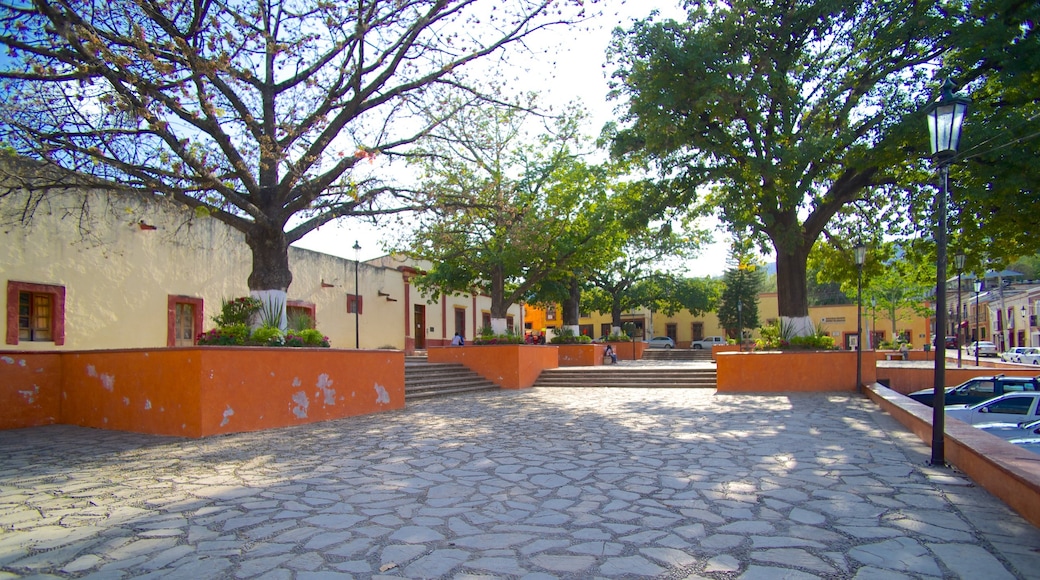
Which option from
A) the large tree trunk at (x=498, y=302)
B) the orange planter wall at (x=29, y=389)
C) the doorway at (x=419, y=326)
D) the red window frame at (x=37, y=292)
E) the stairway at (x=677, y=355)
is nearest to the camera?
the orange planter wall at (x=29, y=389)

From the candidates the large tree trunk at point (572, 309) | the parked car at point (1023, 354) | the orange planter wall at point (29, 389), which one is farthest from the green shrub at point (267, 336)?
the parked car at point (1023, 354)

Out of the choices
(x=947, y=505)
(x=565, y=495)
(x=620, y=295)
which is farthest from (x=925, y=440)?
(x=620, y=295)

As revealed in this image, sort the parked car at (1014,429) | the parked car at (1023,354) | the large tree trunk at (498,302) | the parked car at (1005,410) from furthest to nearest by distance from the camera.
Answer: the parked car at (1023,354), the large tree trunk at (498,302), the parked car at (1005,410), the parked car at (1014,429)

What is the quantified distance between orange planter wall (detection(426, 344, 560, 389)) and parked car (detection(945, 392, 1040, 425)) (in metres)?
10.3

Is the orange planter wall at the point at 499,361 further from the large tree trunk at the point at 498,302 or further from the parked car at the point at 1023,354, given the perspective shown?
the parked car at the point at 1023,354

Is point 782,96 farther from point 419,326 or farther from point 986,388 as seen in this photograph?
point 419,326

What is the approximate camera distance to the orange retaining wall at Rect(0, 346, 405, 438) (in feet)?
27.7

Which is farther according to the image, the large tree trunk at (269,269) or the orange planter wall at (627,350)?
the orange planter wall at (627,350)

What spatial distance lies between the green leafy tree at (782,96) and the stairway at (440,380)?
7.80 metres

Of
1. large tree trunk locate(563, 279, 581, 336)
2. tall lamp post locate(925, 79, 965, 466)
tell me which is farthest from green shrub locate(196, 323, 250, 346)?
large tree trunk locate(563, 279, 581, 336)

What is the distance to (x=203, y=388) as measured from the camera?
8359mm

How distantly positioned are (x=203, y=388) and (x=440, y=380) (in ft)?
26.0

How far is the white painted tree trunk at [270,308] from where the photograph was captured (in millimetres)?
10336

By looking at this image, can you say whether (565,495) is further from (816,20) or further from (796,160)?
(816,20)
